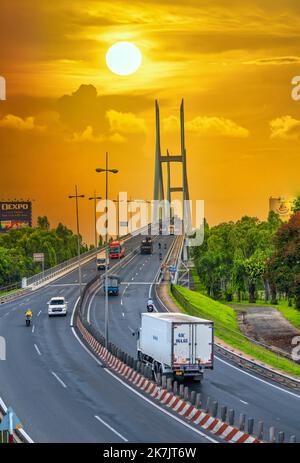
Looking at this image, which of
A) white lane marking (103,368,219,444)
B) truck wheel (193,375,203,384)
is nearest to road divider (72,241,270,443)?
white lane marking (103,368,219,444)

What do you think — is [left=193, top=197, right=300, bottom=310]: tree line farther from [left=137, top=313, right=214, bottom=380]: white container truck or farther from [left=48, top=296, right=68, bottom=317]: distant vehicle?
[left=137, top=313, right=214, bottom=380]: white container truck

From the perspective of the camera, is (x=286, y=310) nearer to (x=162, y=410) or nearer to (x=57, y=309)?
(x=57, y=309)

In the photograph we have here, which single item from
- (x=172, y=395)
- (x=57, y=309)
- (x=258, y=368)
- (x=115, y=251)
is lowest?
(x=258, y=368)

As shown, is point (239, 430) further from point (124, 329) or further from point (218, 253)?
point (218, 253)

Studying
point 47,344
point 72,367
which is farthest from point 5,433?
point 47,344

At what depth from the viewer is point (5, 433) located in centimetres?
3112

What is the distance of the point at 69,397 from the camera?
4141cm

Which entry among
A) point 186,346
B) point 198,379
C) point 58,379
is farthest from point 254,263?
point 186,346

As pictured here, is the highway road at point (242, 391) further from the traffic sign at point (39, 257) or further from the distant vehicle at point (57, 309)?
the traffic sign at point (39, 257)

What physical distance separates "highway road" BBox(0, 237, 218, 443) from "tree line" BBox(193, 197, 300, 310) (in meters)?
17.3

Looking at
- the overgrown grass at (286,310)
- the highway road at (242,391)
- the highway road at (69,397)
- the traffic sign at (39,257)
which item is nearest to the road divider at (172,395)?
the highway road at (69,397)

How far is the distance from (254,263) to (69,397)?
91052mm

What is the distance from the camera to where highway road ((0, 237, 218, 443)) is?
109 feet

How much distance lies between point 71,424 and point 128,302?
5507cm
